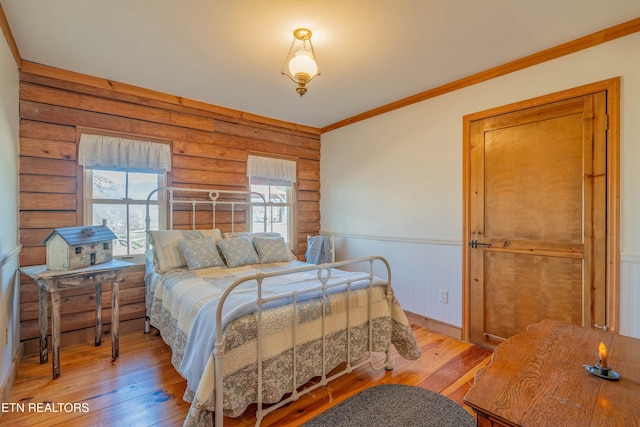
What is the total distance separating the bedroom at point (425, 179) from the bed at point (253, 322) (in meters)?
0.91

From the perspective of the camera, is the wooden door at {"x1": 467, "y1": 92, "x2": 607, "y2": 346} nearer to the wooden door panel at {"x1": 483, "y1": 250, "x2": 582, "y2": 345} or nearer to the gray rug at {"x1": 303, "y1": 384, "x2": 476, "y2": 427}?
the wooden door panel at {"x1": 483, "y1": 250, "x2": 582, "y2": 345}

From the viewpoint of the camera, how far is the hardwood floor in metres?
1.78

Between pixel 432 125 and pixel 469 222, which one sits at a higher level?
pixel 432 125

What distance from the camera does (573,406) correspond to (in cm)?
88

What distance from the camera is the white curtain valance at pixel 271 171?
3.81m

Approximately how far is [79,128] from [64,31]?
94 cm

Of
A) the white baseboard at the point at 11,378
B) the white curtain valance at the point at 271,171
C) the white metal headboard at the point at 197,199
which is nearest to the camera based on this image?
the white baseboard at the point at 11,378

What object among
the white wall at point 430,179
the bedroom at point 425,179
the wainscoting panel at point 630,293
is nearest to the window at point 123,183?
the bedroom at point 425,179

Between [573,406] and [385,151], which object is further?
[385,151]

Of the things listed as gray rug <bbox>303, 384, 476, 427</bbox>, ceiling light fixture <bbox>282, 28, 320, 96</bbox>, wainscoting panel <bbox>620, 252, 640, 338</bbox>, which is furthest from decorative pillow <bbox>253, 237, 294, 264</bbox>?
wainscoting panel <bbox>620, 252, 640, 338</bbox>

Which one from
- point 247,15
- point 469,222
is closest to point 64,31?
point 247,15

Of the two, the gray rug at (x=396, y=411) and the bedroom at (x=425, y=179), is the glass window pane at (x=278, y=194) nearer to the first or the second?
the bedroom at (x=425, y=179)

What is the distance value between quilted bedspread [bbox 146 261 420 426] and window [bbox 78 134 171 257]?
0.81 metres

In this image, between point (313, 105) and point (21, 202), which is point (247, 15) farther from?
point (21, 202)
